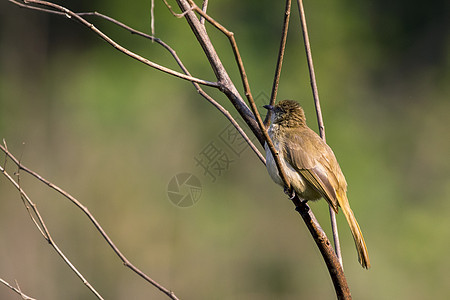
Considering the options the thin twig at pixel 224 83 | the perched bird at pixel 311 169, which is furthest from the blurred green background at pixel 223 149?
the thin twig at pixel 224 83

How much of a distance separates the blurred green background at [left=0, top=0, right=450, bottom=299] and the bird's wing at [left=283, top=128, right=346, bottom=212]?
605cm

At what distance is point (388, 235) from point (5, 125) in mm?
7277

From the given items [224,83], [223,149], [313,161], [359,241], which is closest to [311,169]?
[313,161]

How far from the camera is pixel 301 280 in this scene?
33.7 feet

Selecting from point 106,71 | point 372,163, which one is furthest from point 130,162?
point 372,163

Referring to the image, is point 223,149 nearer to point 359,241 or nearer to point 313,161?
point 313,161

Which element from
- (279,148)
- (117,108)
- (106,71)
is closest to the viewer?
(279,148)

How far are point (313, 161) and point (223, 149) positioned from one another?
24.4 feet

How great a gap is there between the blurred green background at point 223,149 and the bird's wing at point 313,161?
6.05m

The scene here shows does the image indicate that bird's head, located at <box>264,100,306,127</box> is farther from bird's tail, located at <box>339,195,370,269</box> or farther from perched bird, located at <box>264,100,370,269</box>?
bird's tail, located at <box>339,195,370,269</box>

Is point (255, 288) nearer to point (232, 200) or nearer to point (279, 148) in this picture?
point (232, 200)

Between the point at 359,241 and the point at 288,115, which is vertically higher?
the point at 288,115

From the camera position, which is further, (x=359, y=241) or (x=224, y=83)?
(x=359, y=241)

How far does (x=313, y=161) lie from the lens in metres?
3.99
